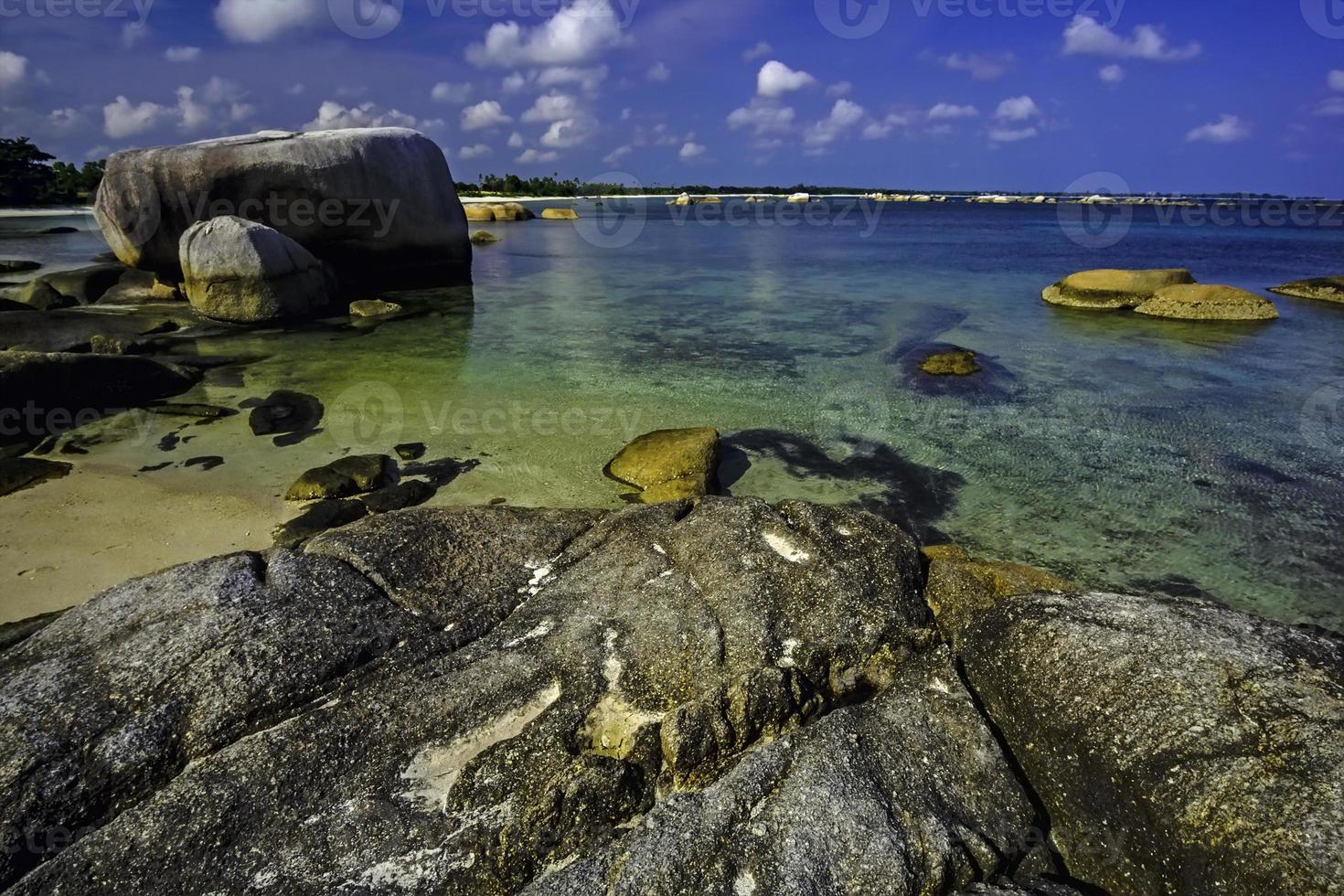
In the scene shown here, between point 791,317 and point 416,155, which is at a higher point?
point 416,155

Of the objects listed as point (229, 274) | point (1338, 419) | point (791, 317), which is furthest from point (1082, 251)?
point (229, 274)

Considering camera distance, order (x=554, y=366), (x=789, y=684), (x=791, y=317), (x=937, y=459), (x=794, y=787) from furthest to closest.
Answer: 1. (x=791, y=317)
2. (x=554, y=366)
3. (x=937, y=459)
4. (x=789, y=684)
5. (x=794, y=787)

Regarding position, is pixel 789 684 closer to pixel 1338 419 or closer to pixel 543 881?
pixel 543 881

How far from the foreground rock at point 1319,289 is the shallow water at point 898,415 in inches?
35.6

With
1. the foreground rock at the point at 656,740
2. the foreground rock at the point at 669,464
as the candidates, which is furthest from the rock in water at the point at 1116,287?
the foreground rock at the point at 656,740

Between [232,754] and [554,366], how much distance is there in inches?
356

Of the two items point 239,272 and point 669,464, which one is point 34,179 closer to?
point 239,272

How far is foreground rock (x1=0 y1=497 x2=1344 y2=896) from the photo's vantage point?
2.54 meters

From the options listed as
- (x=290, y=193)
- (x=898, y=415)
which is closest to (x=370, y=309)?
(x=290, y=193)

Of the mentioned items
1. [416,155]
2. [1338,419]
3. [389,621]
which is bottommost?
[1338,419]

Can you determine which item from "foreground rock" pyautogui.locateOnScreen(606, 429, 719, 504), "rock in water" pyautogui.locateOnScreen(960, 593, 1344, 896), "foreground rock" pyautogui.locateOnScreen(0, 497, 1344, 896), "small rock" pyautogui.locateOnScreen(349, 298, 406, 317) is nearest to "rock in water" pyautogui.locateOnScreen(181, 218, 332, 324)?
"small rock" pyautogui.locateOnScreen(349, 298, 406, 317)

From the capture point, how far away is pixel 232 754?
9.55 feet

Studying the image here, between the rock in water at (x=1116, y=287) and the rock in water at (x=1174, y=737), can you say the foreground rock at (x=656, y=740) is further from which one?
the rock in water at (x=1116, y=287)

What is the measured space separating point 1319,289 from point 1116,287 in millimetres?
6578
